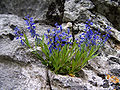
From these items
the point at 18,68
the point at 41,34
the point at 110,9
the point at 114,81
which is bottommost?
the point at 114,81

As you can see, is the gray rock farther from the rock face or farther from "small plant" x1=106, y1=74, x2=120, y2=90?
"small plant" x1=106, y1=74, x2=120, y2=90

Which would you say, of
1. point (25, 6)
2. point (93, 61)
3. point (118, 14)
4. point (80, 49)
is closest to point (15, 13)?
point (25, 6)

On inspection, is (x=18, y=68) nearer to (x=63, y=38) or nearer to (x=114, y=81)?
(x=63, y=38)

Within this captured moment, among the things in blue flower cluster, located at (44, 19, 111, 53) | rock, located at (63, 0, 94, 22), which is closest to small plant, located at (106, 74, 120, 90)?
blue flower cluster, located at (44, 19, 111, 53)

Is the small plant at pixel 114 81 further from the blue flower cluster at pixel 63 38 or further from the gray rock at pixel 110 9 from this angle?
the gray rock at pixel 110 9

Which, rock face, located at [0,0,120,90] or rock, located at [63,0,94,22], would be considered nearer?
rock face, located at [0,0,120,90]

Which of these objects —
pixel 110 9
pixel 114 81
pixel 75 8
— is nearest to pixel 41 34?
pixel 75 8

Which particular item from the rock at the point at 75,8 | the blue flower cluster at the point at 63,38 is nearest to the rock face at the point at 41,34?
the rock at the point at 75,8

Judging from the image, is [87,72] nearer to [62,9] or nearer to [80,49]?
[80,49]
